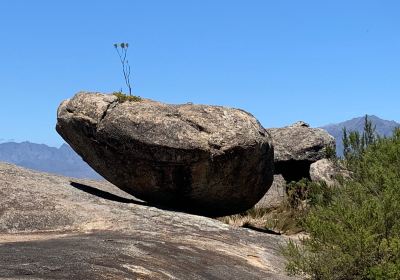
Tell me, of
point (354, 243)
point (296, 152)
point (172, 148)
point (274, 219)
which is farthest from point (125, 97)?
point (296, 152)

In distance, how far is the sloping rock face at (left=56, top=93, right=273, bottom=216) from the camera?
580 inches

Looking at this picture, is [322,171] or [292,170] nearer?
[322,171]

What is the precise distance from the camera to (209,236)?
1240 centimetres

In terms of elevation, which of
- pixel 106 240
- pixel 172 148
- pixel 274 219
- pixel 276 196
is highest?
pixel 172 148

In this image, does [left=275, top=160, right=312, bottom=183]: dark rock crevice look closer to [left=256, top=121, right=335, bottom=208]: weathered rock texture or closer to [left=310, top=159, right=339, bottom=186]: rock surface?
[left=256, top=121, right=335, bottom=208]: weathered rock texture

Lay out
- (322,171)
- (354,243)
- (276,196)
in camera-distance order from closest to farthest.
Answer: (354,243) < (322,171) < (276,196)

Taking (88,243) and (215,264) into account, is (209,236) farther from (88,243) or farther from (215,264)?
(88,243)

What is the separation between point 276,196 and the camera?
75.4 feet

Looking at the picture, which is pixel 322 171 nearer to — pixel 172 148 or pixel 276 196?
pixel 276 196

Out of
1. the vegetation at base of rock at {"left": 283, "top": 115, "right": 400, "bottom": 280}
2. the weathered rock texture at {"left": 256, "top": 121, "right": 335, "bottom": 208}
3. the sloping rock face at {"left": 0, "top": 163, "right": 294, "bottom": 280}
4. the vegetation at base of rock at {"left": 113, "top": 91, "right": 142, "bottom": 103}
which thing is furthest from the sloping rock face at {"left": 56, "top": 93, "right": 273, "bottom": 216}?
the weathered rock texture at {"left": 256, "top": 121, "right": 335, "bottom": 208}

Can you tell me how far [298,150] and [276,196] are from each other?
8.46ft

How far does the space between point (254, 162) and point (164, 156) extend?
2.54 metres

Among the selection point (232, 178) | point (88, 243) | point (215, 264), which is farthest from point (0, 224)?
point (232, 178)

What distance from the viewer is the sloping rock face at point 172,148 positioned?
48.3 feet
